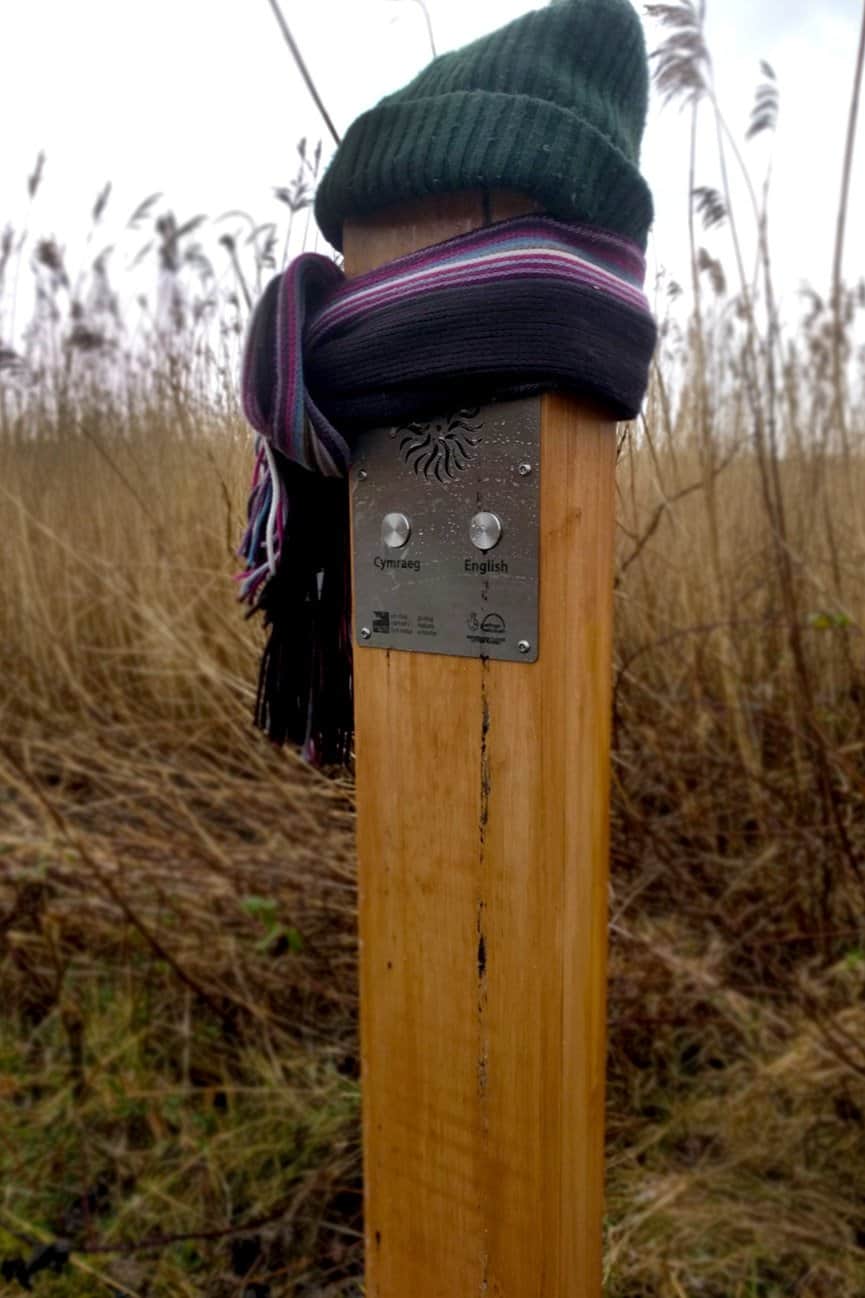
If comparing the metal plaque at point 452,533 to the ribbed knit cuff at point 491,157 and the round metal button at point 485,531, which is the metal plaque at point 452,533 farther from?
the ribbed knit cuff at point 491,157

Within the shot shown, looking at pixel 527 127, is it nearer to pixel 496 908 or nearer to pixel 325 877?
pixel 496 908

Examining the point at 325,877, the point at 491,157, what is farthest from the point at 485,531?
the point at 325,877

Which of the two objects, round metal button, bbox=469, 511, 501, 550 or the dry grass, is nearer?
round metal button, bbox=469, 511, 501, 550

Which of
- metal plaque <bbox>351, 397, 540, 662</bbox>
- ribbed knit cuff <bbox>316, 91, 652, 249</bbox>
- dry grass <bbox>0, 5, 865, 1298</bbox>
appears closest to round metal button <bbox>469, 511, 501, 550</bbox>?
metal plaque <bbox>351, 397, 540, 662</bbox>

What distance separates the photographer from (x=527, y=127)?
0.60m

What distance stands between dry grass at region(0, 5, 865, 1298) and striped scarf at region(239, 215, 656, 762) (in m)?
0.28

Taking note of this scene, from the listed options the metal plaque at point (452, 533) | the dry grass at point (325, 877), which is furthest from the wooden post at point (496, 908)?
the dry grass at point (325, 877)

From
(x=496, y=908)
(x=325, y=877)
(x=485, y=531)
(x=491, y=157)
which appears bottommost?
(x=325, y=877)

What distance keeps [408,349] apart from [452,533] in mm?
133

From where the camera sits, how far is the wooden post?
635 millimetres

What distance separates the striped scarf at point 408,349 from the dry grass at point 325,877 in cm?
28

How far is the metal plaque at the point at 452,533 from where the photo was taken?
62 centimetres

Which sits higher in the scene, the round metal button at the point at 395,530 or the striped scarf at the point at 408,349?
the striped scarf at the point at 408,349

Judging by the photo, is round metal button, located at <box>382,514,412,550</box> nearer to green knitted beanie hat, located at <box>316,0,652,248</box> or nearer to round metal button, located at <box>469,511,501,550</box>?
round metal button, located at <box>469,511,501,550</box>
